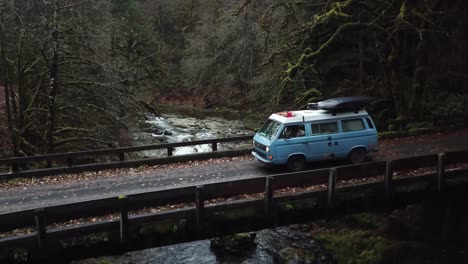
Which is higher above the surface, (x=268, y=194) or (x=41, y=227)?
(x=41, y=227)

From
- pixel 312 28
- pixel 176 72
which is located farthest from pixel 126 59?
pixel 176 72

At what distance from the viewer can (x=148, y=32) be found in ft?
174

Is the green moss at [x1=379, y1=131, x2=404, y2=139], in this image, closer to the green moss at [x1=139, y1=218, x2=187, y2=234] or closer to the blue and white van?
the blue and white van

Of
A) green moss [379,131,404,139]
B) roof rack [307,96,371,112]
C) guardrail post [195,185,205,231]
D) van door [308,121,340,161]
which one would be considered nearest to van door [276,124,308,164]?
van door [308,121,340,161]

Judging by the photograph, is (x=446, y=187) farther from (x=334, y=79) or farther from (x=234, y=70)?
(x=234, y=70)

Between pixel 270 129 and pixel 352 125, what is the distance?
9.78ft

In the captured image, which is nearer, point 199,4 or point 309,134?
point 309,134

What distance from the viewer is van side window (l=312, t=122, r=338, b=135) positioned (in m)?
15.5

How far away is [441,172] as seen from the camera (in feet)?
45.2

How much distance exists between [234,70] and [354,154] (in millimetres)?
30427

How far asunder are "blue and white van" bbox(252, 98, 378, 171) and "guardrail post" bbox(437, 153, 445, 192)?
284cm

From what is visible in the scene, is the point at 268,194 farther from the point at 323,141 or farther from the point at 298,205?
the point at 323,141

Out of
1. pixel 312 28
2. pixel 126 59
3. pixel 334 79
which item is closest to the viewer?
pixel 312 28

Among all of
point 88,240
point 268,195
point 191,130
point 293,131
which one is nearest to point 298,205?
point 268,195
